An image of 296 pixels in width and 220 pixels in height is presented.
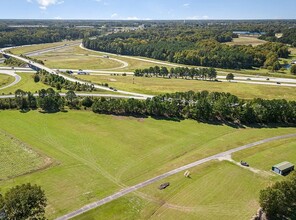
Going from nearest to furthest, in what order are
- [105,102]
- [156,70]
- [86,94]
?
[105,102]
[86,94]
[156,70]

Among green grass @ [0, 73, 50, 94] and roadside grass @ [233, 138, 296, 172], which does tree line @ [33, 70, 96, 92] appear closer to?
green grass @ [0, 73, 50, 94]

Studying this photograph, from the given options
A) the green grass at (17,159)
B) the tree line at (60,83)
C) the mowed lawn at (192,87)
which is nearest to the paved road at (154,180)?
the green grass at (17,159)

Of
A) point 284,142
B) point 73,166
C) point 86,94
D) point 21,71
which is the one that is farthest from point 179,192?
point 21,71

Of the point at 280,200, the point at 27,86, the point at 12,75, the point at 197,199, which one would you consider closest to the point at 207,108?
the point at 197,199

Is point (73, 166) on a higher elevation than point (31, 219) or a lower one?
lower

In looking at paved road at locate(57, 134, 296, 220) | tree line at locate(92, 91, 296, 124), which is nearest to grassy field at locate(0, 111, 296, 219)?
paved road at locate(57, 134, 296, 220)

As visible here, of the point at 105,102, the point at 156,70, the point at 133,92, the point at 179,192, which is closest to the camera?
the point at 179,192

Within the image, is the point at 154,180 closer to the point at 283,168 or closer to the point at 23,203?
the point at 283,168

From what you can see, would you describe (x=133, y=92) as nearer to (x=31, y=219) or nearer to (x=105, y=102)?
(x=105, y=102)

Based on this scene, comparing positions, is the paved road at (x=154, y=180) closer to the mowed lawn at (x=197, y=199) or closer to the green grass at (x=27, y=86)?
the mowed lawn at (x=197, y=199)
